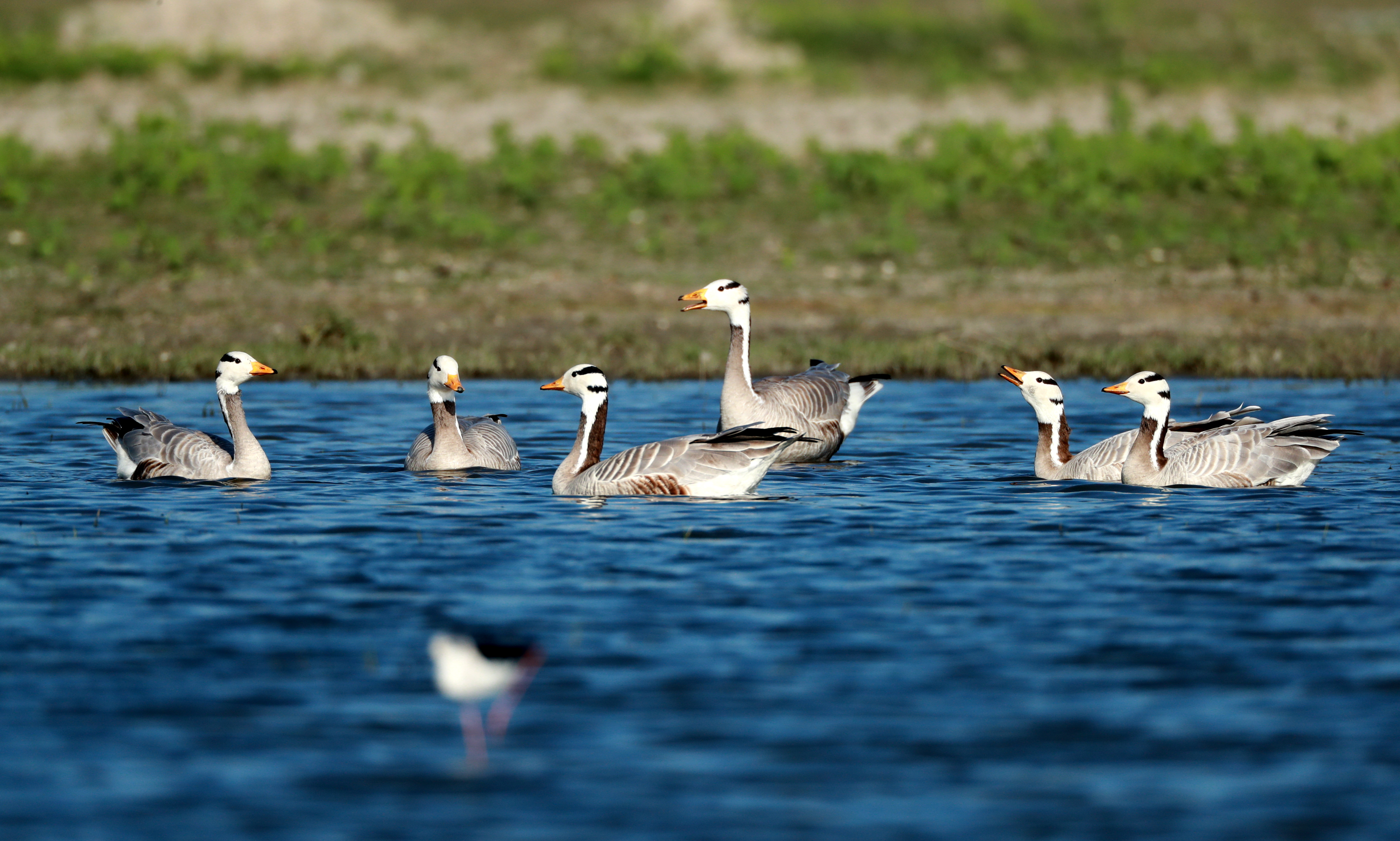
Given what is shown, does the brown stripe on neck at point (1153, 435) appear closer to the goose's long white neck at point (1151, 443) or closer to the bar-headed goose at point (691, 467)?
the goose's long white neck at point (1151, 443)

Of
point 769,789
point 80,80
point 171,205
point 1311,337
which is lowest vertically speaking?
point 769,789

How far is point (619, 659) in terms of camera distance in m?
9.47

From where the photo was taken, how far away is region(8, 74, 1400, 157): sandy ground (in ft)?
107

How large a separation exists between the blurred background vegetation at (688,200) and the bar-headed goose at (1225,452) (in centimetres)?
679

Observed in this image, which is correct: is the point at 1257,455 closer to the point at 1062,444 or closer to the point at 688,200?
the point at 1062,444

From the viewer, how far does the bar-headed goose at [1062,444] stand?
605 inches

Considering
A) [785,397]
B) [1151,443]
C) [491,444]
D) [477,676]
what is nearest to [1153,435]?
[1151,443]

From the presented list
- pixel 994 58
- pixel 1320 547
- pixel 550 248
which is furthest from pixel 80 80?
pixel 1320 547

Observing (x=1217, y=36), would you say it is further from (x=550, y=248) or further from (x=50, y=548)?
(x=50, y=548)

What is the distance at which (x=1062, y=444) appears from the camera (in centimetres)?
1572

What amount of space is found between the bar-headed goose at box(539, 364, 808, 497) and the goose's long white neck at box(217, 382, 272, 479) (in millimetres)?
2484

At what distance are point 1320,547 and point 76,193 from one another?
854 inches

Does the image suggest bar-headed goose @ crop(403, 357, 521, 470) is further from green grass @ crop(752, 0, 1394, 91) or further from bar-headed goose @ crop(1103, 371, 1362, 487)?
green grass @ crop(752, 0, 1394, 91)

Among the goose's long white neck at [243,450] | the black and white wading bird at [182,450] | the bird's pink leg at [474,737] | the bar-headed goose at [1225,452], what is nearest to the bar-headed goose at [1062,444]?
the bar-headed goose at [1225,452]
